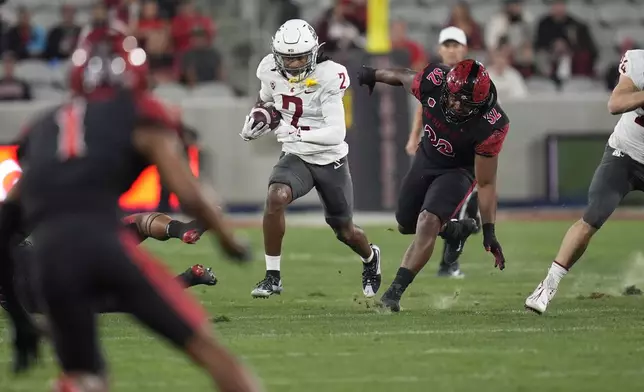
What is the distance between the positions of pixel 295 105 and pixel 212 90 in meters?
8.07

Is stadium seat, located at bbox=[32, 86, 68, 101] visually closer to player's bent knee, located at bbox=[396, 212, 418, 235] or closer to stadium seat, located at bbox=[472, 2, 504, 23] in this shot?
stadium seat, located at bbox=[472, 2, 504, 23]

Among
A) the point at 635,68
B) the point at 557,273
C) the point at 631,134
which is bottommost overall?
A: the point at 557,273

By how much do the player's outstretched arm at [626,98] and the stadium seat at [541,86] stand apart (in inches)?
377

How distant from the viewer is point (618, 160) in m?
7.51

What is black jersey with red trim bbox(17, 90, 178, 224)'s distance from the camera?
402cm

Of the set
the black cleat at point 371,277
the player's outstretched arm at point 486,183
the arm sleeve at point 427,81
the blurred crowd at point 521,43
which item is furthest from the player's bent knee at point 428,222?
the blurred crowd at point 521,43

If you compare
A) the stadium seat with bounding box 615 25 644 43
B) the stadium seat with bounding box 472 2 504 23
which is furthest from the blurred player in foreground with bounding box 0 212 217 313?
the stadium seat with bounding box 615 25 644 43

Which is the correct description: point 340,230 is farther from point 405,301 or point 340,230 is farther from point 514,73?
point 514,73

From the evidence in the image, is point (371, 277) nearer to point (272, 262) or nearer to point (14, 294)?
point (272, 262)

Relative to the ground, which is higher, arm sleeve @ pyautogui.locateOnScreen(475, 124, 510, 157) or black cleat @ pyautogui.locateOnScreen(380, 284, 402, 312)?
arm sleeve @ pyautogui.locateOnScreen(475, 124, 510, 157)

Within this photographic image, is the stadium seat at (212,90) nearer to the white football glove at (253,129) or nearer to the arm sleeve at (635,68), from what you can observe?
the white football glove at (253,129)

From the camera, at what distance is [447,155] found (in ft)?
26.1

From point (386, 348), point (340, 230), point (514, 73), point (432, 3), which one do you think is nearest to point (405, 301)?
point (340, 230)

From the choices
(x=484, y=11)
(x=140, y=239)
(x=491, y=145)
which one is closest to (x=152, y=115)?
(x=491, y=145)
